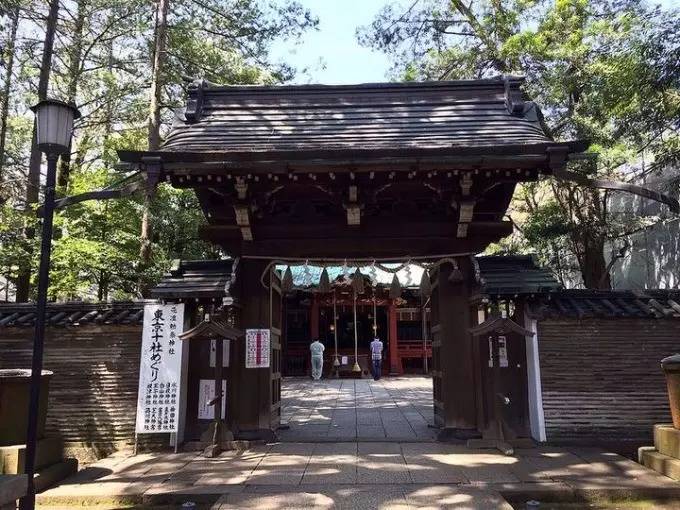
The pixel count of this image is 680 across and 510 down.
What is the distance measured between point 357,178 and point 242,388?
377cm

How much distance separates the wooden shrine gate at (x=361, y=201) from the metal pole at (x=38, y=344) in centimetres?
157

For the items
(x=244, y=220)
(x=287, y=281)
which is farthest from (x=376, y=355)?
(x=244, y=220)

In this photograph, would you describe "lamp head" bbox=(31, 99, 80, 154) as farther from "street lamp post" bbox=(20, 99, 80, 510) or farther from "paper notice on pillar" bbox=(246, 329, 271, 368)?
"paper notice on pillar" bbox=(246, 329, 271, 368)

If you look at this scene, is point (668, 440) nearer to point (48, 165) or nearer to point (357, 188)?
point (357, 188)

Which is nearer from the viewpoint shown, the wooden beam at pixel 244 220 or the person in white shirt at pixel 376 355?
the wooden beam at pixel 244 220

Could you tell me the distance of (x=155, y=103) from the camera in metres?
12.8

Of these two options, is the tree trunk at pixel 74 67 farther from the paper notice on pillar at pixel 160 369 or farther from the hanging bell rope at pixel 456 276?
the hanging bell rope at pixel 456 276

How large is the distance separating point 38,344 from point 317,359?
52.1 ft

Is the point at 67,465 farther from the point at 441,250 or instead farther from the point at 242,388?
the point at 441,250

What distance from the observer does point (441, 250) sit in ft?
26.8

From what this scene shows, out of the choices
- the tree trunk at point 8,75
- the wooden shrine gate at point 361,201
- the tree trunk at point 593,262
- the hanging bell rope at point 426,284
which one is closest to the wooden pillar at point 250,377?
the wooden shrine gate at point 361,201

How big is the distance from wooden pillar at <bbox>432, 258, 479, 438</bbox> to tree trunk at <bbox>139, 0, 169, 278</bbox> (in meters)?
8.03

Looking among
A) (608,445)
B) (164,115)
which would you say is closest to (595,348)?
(608,445)

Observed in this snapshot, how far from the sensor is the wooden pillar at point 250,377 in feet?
25.8
